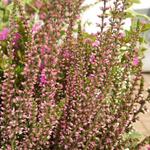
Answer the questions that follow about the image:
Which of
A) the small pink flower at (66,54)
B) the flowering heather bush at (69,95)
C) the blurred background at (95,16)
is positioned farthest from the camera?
the blurred background at (95,16)

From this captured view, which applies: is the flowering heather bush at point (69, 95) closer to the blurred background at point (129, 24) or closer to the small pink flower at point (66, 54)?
the small pink flower at point (66, 54)

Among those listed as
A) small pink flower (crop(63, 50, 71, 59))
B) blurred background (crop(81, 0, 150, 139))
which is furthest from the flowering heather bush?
blurred background (crop(81, 0, 150, 139))

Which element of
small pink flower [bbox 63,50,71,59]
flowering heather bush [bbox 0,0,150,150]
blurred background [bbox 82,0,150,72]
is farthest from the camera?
blurred background [bbox 82,0,150,72]

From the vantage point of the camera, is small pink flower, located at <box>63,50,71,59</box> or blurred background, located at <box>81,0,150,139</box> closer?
small pink flower, located at <box>63,50,71,59</box>

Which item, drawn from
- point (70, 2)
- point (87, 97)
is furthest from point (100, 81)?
point (70, 2)

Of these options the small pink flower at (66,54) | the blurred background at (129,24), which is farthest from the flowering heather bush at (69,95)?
the blurred background at (129,24)

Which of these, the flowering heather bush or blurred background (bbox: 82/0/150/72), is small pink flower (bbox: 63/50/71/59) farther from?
blurred background (bbox: 82/0/150/72)

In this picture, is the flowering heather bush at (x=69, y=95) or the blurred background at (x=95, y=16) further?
the blurred background at (x=95, y=16)

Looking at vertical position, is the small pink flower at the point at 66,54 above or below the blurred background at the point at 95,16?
above

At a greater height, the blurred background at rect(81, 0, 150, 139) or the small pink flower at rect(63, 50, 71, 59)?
the small pink flower at rect(63, 50, 71, 59)

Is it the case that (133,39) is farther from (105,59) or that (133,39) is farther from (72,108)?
(72,108)

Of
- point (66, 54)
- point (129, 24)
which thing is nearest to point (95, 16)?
point (129, 24)
